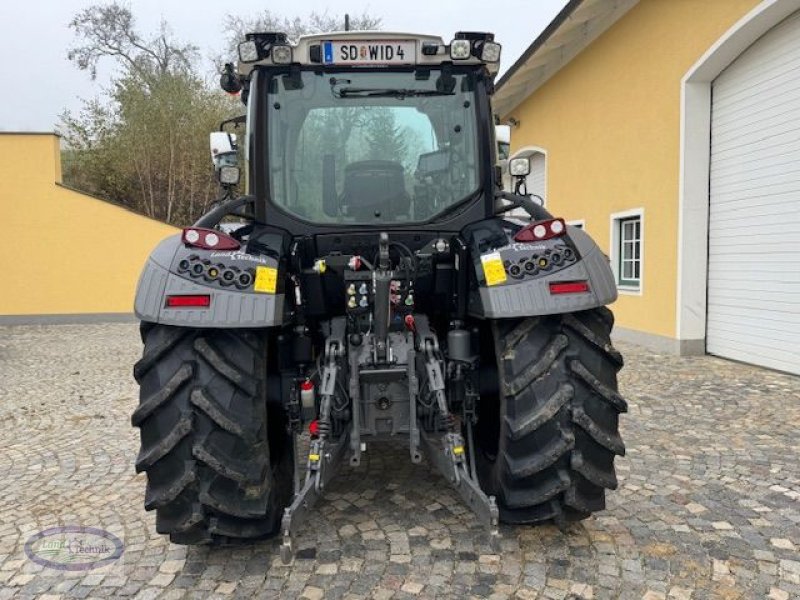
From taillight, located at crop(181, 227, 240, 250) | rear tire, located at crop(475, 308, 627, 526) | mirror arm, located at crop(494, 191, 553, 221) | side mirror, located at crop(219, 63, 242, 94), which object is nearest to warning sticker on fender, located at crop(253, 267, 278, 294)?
taillight, located at crop(181, 227, 240, 250)

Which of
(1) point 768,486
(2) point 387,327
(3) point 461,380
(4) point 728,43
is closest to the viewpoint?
(2) point 387,327

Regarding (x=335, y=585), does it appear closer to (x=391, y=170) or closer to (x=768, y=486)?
(x=391, y=170)

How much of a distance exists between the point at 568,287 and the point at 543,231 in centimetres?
30

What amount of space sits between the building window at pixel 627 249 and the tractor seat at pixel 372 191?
696 cm

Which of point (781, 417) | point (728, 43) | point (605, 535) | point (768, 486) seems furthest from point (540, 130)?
point (605, 535)

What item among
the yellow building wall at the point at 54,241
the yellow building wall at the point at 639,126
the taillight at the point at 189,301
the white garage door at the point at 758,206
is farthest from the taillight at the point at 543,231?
the yellow building wall at the point at 54,241

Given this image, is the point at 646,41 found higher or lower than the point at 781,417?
higher

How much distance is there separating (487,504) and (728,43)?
6930mm

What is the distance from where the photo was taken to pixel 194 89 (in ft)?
60.9

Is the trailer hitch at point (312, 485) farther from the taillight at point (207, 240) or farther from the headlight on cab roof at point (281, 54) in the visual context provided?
the headlight on cab roof at point (281, 54)

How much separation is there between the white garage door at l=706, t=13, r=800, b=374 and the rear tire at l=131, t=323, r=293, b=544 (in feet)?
20.8

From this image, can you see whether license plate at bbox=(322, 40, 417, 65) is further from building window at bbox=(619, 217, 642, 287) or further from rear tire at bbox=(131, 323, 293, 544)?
building window at bbox=(619, 217, 642, 287)

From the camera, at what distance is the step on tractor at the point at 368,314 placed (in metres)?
2.68

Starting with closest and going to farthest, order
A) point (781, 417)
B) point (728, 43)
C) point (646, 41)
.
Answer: point (781, 417)
point (728, 43)
point (646, 41)
